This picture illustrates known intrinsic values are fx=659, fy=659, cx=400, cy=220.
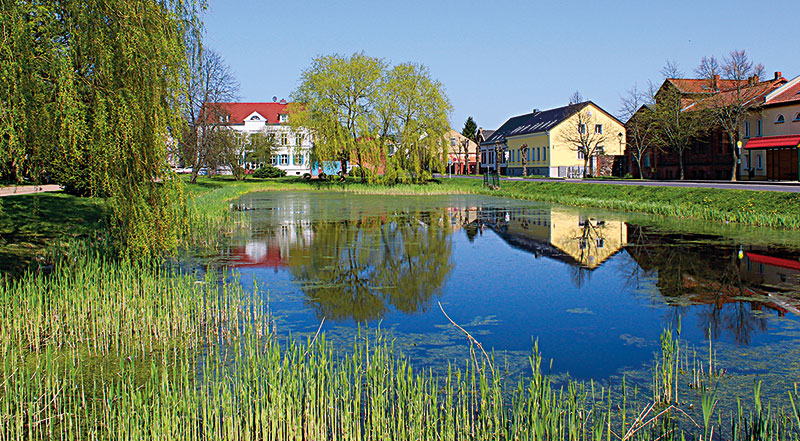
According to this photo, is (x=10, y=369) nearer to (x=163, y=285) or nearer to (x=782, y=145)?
(x=163, y=285)

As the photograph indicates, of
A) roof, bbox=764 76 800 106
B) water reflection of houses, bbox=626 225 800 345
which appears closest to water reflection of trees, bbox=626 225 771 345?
water reflection of houses, bbox=626 225 800 345

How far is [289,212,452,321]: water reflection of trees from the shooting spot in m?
10.9

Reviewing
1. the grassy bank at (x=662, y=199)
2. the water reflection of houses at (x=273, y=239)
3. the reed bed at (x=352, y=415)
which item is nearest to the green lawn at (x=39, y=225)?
the grassy bank at (x=662, y=199)

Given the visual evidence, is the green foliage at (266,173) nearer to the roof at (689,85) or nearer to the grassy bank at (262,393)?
the roof at (689,85)

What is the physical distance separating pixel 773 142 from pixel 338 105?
3201cm

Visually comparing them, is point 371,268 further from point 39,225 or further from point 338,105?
Answer: point 338,105

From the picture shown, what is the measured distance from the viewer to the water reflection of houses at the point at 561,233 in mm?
16609

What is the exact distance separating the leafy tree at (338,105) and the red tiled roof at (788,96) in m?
29.3

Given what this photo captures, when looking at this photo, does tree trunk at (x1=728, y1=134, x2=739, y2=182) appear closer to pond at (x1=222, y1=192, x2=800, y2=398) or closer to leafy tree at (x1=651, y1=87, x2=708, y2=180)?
leafy tree at (x1=651, y1=87, x2=708, y2=180)

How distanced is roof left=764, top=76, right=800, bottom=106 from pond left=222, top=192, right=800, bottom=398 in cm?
2830

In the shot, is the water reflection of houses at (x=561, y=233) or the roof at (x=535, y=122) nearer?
the water reflection of houses at (x=561, y=233)

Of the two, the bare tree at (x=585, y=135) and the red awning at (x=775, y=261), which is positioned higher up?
the bare tree at (x=585, y=135)

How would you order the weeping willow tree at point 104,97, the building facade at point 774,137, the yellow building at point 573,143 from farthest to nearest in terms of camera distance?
the yellow building at point 573,143 < the building facade at point 774,137 < the weeping willow tree at point 104,97

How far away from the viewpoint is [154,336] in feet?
27.9
